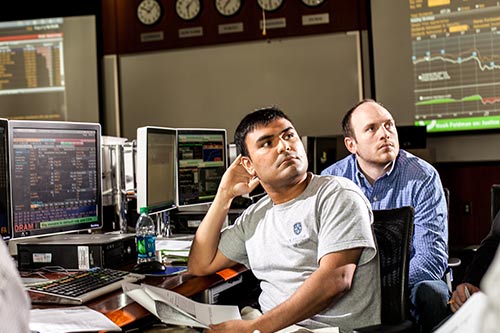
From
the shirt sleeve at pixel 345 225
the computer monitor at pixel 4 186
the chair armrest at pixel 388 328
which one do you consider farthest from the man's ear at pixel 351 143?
the computer monitor at pixel 4 186

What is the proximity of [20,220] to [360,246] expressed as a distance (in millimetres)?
1144

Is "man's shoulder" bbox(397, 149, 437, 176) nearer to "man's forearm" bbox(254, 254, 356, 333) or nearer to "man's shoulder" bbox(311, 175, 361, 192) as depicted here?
"man's shoulder" bbox(311, 175, 361, 192)

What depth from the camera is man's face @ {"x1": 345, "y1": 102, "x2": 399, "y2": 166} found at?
111 inches

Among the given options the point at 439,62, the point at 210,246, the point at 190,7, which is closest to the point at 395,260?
the point at 210,246

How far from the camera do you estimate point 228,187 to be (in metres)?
2.37

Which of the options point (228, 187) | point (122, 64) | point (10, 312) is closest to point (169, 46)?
point (122, 64)

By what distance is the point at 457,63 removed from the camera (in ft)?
17.0

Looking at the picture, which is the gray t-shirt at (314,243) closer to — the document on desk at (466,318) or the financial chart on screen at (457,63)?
the document on desk at (466,318)

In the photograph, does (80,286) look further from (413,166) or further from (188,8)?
(188,8)

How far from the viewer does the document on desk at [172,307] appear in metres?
1.77

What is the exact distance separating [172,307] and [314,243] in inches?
20.7

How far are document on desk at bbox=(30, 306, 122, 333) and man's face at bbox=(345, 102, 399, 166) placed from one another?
1.52 m

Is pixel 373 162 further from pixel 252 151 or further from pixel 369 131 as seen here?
pixel 252 151

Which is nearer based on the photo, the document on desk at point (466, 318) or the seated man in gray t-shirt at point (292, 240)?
the document on desk at point (466, 318)
